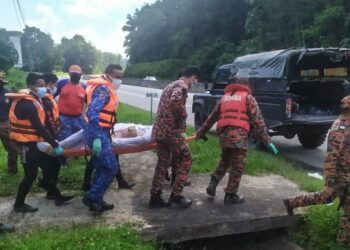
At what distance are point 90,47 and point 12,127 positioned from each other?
93.8 metres

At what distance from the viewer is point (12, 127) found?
5.29m

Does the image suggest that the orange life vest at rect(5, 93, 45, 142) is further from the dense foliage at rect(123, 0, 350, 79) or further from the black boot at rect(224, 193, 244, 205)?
the dense foliage at rect(123, 0, 350, 79)

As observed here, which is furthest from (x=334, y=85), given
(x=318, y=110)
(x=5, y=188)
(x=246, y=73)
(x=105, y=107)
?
(x=5, y=188)

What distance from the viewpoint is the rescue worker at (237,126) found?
557cm

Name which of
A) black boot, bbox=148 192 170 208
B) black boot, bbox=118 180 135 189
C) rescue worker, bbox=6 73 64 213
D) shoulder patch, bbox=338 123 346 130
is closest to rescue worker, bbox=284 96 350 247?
shoulder patch, bbox=338 123 346 130

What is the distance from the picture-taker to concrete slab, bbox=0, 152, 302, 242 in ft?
16.2

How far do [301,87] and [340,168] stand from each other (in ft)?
20.1

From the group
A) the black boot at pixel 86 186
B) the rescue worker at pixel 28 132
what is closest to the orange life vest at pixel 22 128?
the rescue worker at pixel 28 132

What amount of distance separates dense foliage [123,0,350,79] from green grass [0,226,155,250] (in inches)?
1041

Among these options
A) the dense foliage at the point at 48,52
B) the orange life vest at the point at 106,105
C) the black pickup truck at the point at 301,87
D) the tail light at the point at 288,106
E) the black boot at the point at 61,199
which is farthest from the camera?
the dense foliage at the point at 48,52

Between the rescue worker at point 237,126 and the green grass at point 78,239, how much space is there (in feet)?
5.15

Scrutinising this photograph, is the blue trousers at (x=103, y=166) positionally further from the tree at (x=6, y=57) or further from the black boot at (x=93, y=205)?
the tree at (x=6, y=57)

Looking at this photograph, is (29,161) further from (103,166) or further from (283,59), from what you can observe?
(283,59)

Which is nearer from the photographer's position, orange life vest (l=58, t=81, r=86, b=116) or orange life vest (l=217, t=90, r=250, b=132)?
orange life vest (l=217, t=90, r=250, b=132)
